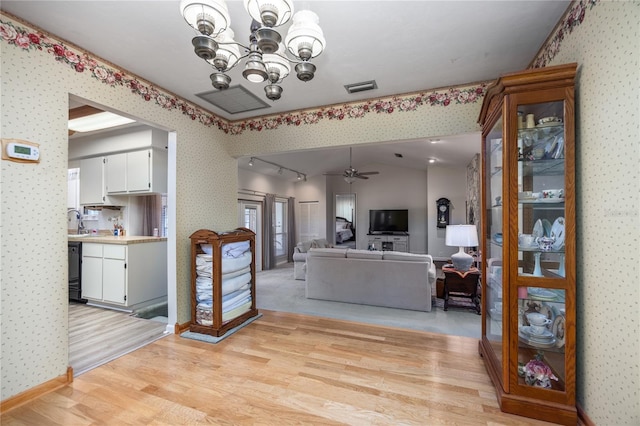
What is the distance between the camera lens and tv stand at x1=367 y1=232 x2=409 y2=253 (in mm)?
8633

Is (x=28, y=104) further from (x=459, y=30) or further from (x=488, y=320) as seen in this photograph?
(x=488, y=320)

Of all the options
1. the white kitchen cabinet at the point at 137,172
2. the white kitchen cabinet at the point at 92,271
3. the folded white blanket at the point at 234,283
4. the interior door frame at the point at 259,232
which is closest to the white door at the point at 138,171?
the white kitchen cabinet at the point at 137,172

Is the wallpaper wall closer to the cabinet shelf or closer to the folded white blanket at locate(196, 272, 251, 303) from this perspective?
the cabinet shelf

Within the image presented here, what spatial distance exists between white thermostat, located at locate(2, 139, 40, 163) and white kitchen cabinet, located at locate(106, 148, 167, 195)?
6.96ft

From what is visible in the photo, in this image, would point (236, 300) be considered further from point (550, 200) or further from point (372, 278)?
point (550, 200)

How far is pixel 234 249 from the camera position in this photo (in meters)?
3.23

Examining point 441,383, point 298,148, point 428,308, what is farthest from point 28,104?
point 428,308

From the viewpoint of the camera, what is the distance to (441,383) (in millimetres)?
2139

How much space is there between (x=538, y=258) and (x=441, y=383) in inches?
46.4

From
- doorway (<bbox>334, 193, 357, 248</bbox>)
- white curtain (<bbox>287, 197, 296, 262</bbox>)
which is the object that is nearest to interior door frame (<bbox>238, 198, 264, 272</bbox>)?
white curtain (<bbox>287, 197, 296, 262</bbox>)

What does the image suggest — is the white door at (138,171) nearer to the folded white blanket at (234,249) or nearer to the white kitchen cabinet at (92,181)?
the white kitchen cabinet at (92,181)

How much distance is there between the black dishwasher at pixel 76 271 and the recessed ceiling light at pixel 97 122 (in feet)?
5.86

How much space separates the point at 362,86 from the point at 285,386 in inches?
110

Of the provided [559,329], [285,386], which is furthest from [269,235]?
[559,329]
